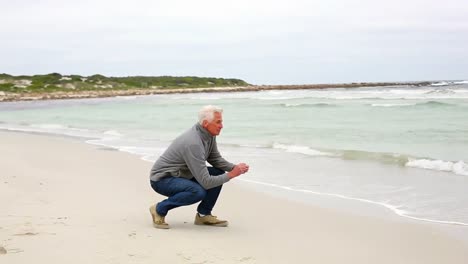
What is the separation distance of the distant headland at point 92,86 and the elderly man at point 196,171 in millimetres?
58878

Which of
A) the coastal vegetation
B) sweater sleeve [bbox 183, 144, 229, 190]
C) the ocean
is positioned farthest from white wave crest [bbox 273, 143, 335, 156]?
the coastal vegetation

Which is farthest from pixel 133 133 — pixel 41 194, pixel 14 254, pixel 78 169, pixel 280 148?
pixel 14 254

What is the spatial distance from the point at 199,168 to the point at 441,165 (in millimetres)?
5992

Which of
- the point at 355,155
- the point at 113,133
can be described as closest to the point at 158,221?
the point at 355,155

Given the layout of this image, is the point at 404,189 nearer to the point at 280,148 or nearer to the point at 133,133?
the point at 280,148

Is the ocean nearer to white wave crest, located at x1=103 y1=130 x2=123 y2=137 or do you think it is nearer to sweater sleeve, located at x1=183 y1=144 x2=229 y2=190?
white wave crest, located at x1=103 y1=130 x2=123 y2=137

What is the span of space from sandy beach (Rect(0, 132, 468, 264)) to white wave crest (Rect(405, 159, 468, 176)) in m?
3.65

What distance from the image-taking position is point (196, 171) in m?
5.52

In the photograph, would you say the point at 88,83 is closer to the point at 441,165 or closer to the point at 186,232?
the point at 441,165

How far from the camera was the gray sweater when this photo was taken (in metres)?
5.48

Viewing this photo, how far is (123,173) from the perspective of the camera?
9531 millimetres

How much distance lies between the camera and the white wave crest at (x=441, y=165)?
32.2 ft

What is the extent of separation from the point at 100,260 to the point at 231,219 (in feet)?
6.98

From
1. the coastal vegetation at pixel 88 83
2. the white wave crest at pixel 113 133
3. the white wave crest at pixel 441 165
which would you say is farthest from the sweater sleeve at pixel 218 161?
the coastal vegetation at pixel 88 83
